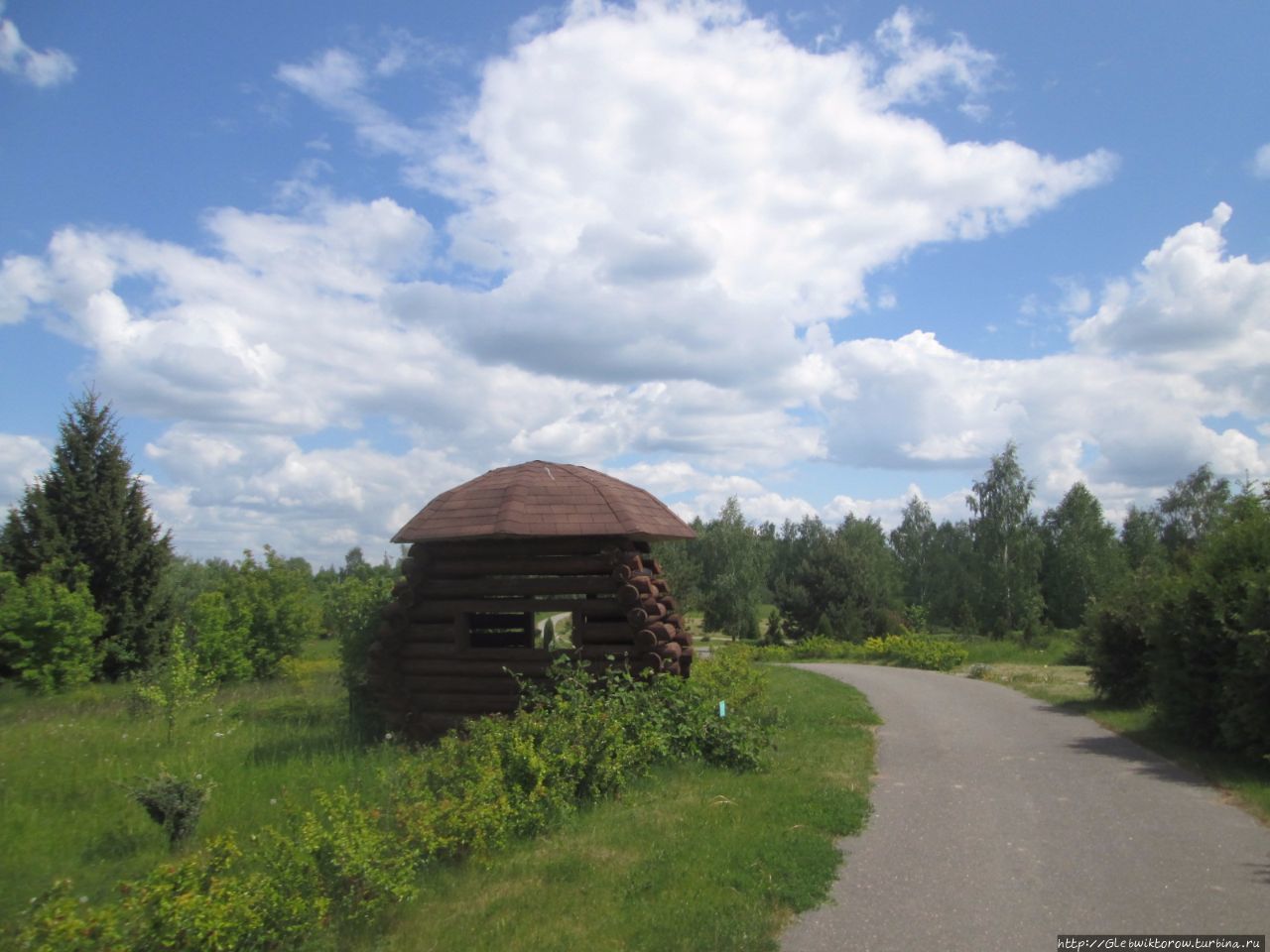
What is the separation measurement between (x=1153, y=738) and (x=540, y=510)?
8572 millimetres

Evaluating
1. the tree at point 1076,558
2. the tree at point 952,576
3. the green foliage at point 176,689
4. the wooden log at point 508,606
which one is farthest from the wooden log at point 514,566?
the tree at point 1076,558

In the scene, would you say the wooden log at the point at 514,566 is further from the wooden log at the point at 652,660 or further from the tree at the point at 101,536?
the tree at the point at 101,536

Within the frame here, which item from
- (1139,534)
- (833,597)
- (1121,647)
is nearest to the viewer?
(1121,647)

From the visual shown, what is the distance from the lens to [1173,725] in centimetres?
1123

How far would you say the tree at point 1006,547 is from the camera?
51.4 m

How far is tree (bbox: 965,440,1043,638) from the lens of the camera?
2025 inches

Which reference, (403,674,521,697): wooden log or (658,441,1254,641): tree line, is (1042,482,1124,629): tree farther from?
(403,674,521,697): wooden log

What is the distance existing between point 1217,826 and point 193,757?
10190 millimetres

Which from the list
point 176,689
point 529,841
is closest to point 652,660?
point 529,841

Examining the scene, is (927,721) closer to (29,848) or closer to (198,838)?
(198,838)

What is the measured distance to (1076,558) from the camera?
58031 mm

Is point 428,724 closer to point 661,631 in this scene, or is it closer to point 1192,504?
point 661,631

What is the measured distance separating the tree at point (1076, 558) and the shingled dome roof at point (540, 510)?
5096 centimetres

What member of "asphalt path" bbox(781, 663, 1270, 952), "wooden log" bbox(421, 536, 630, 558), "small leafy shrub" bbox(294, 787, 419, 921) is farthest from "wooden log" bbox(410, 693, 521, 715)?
"small leafy shrub" bbox(294, 787, 419, 921)
